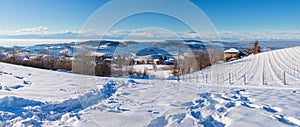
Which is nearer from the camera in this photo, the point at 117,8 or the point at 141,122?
the point at 141,122

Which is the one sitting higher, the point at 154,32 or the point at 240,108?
the point at 154,32

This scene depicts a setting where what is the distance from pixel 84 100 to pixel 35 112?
4.71 ft

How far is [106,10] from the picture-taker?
18.1ft

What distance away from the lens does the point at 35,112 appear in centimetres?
422

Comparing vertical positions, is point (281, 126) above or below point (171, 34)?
below

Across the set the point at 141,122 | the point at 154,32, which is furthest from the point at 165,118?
the point at 154,32

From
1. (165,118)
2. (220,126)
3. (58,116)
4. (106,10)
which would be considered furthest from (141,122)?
(106,10)

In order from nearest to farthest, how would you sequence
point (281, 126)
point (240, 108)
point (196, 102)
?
point (281, 126)
point (240, 108)
point (196, 102)

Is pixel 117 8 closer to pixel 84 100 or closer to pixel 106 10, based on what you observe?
pixel 106 10

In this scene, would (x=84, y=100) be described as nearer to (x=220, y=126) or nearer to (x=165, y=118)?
(x=165, y=118)

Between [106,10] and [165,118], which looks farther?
[106,10]

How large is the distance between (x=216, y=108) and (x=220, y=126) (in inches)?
47.7

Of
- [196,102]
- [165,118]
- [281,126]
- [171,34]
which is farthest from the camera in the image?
[171,34]

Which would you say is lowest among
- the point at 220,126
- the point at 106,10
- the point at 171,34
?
the point at 220,126
